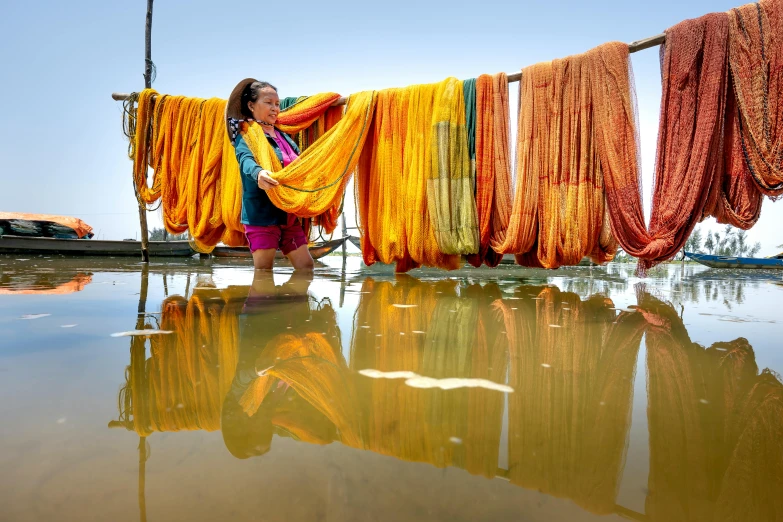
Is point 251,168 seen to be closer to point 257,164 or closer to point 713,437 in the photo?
point 257,164

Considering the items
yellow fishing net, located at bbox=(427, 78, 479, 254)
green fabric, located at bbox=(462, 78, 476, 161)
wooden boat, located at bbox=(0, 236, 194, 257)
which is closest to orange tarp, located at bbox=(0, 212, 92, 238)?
wooden boat, located at bbox=(0, 236, 194, 257)

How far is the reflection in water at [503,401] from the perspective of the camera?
0.62 m

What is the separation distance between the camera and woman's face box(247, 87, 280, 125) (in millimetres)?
3299

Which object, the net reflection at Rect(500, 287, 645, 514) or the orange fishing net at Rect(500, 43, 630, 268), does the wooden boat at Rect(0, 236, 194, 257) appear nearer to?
the orange fishing net at Rect(500, 43, 630, 268)

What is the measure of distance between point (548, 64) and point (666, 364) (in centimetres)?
302

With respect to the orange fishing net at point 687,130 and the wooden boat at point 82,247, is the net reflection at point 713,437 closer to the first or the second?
the orange fishing net at point 687,130

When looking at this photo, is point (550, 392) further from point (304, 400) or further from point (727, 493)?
point (304, 400)

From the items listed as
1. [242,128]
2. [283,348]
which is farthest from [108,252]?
[283,348]

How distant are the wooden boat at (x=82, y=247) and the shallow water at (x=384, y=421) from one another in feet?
28.7

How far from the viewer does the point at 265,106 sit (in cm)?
331

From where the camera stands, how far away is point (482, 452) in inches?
26.9

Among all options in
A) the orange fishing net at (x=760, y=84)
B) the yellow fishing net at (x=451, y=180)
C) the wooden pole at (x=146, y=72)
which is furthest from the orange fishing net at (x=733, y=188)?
the wooden pole at (x=146, y=72)

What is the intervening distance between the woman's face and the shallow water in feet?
7.30

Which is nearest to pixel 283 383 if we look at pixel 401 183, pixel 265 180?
pixel 265 180
